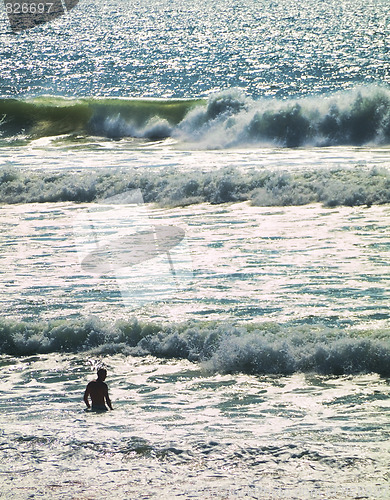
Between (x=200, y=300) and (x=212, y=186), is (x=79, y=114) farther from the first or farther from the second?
(x=200, y=300)

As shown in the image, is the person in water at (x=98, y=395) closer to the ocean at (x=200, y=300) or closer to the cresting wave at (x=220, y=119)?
the ocean at (x=200, y=300)

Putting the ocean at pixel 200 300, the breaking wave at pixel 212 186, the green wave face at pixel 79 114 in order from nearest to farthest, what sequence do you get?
the ocean at pixel 200 300 < the breaking wave at pixel 212 186 < the green wave face at pixel 79 114

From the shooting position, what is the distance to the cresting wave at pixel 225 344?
32.1 feet

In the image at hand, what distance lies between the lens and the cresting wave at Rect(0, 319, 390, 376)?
32.1 feet

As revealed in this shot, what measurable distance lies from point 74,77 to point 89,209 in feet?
94.9

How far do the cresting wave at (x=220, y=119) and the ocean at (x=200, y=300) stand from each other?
0.35 ft

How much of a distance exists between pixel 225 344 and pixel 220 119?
21115 mm

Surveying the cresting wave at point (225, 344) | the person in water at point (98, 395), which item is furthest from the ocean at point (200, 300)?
the person in water at point (98, 395)

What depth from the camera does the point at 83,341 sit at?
10961mm

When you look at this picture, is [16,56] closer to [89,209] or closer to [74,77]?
[74,77]

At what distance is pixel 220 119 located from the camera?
100 ft

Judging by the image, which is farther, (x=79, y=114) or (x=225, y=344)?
(x=79, y=114)

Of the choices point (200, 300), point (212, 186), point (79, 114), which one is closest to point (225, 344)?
point (200, 300)

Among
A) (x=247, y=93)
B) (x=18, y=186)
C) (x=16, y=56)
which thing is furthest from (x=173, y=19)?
(x=18, y=186)
